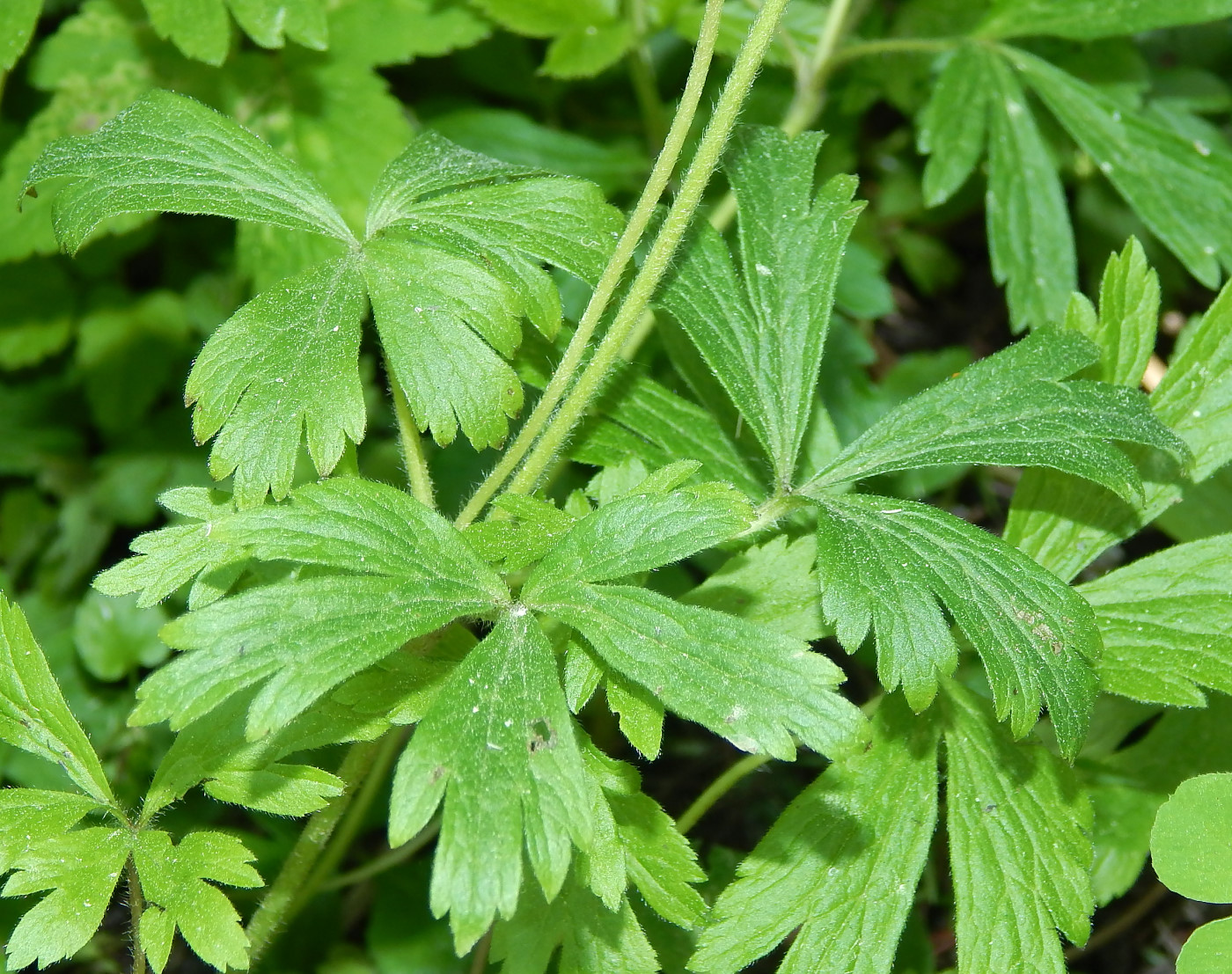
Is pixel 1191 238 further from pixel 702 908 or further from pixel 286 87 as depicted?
pixel 286 87

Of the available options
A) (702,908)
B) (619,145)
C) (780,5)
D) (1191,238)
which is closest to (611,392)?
(780,5)

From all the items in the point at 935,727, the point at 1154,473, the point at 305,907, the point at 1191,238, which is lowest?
the point at 305,907

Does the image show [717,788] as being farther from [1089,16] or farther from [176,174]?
[1089,16]

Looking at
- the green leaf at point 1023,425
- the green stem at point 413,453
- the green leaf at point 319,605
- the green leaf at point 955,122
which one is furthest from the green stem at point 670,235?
the green leaf at point 955,122

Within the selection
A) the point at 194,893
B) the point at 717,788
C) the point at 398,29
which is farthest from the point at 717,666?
the point at 398,29

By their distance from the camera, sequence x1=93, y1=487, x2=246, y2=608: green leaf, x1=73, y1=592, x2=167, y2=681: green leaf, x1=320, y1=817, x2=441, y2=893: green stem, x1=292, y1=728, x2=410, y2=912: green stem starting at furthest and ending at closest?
x1=73, y1=592, x2=167, y2=681: green leaf < x1=320, y1=817, x2=441, y2=893: green stem < x1=292, y1=728, x2=410, y2=912: green stem < x1=93, y1=487, x2=246, y2=608: green leaf

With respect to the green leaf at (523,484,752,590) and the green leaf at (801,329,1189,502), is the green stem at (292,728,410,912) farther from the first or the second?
the green leaf at (801,329,1189,502)

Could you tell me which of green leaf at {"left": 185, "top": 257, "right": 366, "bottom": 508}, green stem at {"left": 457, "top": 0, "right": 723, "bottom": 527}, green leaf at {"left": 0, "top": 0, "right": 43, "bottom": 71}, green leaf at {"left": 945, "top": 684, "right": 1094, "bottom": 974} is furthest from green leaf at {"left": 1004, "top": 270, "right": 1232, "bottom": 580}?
green leaf at {"left": 0, "top": 0, "right": 43, "bottom": 71}
